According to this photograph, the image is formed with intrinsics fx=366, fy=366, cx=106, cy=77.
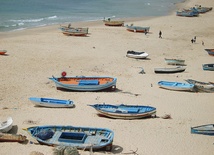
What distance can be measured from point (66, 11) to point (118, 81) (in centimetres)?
4264

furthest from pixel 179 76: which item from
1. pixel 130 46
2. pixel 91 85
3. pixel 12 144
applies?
pixel 12 144

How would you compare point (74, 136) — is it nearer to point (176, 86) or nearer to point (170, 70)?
point (176, 86)

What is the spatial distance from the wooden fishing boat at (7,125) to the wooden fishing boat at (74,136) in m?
1.38

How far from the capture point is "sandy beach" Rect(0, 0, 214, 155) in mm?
20308

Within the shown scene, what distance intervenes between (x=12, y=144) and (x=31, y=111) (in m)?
4.63

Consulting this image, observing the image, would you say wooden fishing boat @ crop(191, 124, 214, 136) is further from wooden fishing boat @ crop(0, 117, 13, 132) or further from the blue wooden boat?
wooden fishing boat @ crop(0, 117, 13, 132)

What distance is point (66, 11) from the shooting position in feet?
229

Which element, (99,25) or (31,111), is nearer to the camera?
(31,111)

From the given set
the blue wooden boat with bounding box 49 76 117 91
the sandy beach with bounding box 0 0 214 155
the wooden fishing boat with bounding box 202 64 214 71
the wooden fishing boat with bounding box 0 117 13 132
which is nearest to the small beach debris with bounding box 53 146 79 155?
the sandy beach with bounding box 0 0 214 155

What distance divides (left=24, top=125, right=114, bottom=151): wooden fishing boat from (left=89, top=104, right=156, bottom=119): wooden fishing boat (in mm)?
3156

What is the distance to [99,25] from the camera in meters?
56.4

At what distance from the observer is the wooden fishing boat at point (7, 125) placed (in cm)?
1998

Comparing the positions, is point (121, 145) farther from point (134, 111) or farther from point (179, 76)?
point (179, 76)

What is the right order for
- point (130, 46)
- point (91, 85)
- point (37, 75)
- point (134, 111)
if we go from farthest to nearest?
point (130, 46), point (37, 75), point (91, 85), point (134, 111)
